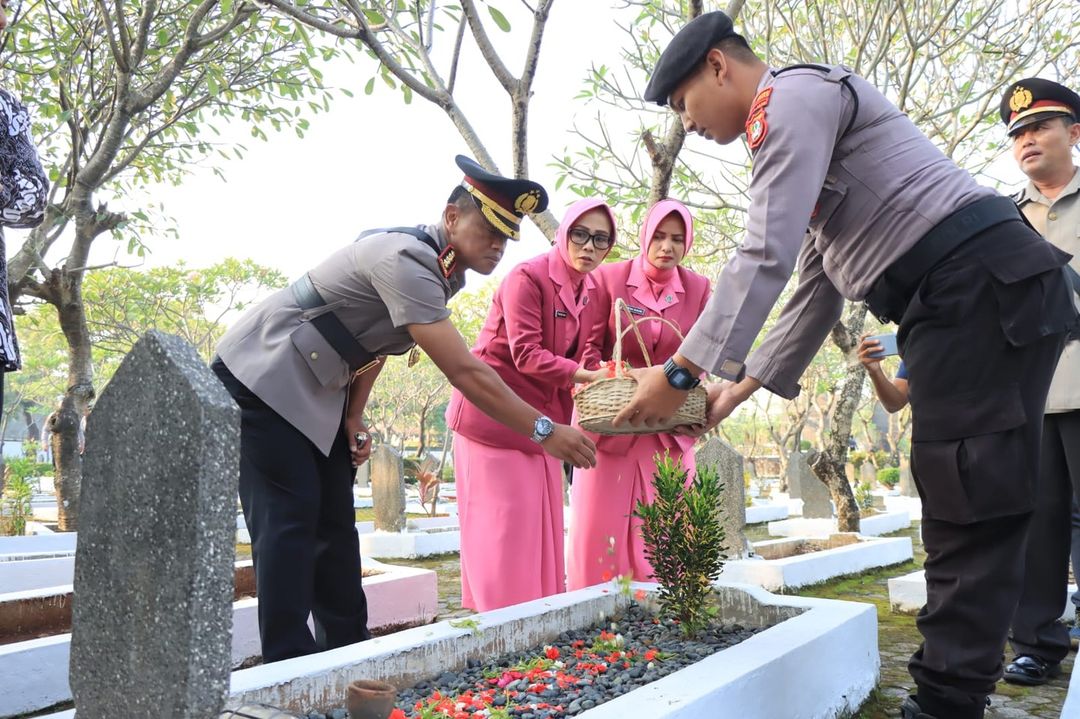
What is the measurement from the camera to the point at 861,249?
7.99 feet

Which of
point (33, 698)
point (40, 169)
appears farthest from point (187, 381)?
point (33, 698)

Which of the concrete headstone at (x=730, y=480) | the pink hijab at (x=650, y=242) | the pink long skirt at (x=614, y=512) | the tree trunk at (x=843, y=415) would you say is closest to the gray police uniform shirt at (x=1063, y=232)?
the pink hijab at (x=650, y=242)

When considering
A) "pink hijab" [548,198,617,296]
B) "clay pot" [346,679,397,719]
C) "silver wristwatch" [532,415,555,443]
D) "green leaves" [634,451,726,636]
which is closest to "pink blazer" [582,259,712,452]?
"pink hijab" [548,198,617,296]

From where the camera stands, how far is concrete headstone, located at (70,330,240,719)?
150 centimetres

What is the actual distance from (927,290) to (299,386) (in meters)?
1.96

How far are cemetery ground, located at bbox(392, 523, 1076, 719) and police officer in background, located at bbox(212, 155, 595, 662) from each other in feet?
3.39

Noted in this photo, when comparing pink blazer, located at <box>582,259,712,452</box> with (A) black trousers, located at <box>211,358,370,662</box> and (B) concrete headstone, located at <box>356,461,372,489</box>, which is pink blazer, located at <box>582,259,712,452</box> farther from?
(B) concrete headstone, located at <box>356,461,372,489</box>

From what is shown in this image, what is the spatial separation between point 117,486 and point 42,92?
8.14 metres

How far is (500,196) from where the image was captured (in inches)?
124

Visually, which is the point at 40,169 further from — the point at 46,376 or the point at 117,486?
the point at 46,376

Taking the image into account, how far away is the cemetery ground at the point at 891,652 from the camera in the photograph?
3.22 metres

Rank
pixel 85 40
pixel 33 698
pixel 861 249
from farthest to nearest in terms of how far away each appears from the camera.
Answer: pixel 85 40 < pixel 33 698 < pixel 861 249

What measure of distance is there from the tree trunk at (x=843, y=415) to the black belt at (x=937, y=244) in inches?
193

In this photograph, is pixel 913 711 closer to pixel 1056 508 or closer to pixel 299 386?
pixel 1056 508
